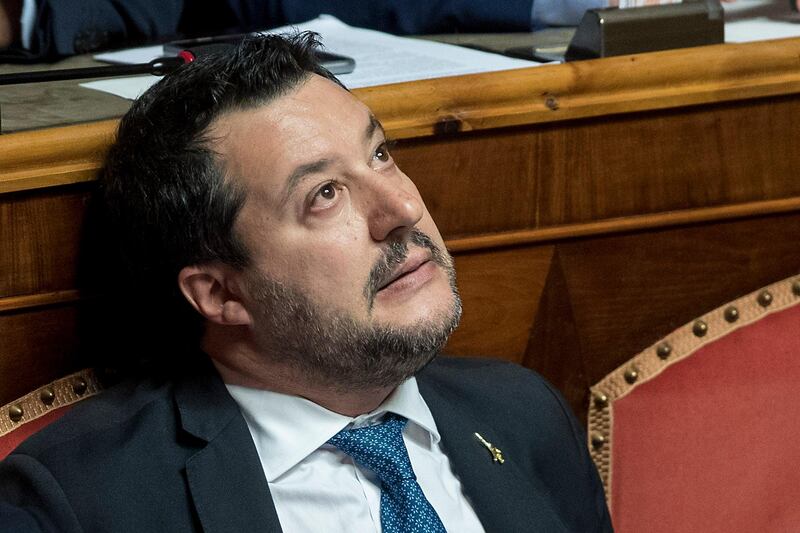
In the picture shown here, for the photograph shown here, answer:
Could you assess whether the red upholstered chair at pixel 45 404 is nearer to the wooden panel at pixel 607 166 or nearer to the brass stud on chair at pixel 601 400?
the wooden panel at pixel 607 166

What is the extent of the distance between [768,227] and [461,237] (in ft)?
1.26

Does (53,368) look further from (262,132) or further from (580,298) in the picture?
(580,298)

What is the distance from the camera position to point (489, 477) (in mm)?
1179

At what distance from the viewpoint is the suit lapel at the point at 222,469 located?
1017 millimetres

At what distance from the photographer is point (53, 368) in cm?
120

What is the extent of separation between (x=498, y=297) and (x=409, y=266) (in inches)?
12.7

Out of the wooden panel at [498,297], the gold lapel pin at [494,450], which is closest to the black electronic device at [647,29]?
the wooden panel at [498,297]

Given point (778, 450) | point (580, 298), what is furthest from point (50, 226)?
point (778, 450)

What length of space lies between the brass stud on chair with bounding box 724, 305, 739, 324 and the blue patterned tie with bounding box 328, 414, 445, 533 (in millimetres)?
493

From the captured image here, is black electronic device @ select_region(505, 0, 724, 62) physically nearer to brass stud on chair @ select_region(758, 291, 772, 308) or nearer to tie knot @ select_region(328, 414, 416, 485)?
brass stud on chair @ select_region(758, 291, 772, 308)

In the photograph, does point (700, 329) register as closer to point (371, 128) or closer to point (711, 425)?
point (711, 425)

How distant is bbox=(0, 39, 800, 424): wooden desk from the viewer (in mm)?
1267

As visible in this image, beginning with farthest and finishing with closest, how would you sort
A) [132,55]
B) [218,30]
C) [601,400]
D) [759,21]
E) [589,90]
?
[218,30], [759,21], [132,55], [601,400], [589,90]

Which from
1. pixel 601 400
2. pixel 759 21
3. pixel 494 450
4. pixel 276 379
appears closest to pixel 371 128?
pixel 276 379
